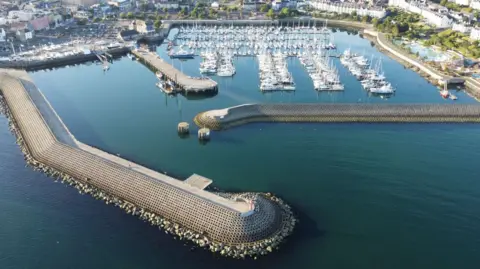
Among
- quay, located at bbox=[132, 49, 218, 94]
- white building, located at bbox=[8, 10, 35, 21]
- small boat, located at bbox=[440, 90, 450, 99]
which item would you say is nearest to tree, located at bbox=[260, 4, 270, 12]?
quay, located at bbox=[132, 49, 218, 94]

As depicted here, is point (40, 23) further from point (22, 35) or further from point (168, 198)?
point (168, 198)

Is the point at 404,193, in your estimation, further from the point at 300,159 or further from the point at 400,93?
the point at 400,93

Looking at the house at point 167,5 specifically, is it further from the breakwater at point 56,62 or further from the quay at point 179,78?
the quay at point 179,78

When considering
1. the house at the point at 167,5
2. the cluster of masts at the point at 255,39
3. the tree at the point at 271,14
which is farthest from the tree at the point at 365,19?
the house at the point at 167,5

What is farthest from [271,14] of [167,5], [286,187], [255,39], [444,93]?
[286,187]

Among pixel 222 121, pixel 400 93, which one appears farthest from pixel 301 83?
pixel 222 121

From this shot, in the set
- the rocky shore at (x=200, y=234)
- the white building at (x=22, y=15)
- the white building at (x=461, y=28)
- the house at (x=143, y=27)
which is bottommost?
the rocky shore at (x=200, y=234)

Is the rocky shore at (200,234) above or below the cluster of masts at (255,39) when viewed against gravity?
below
